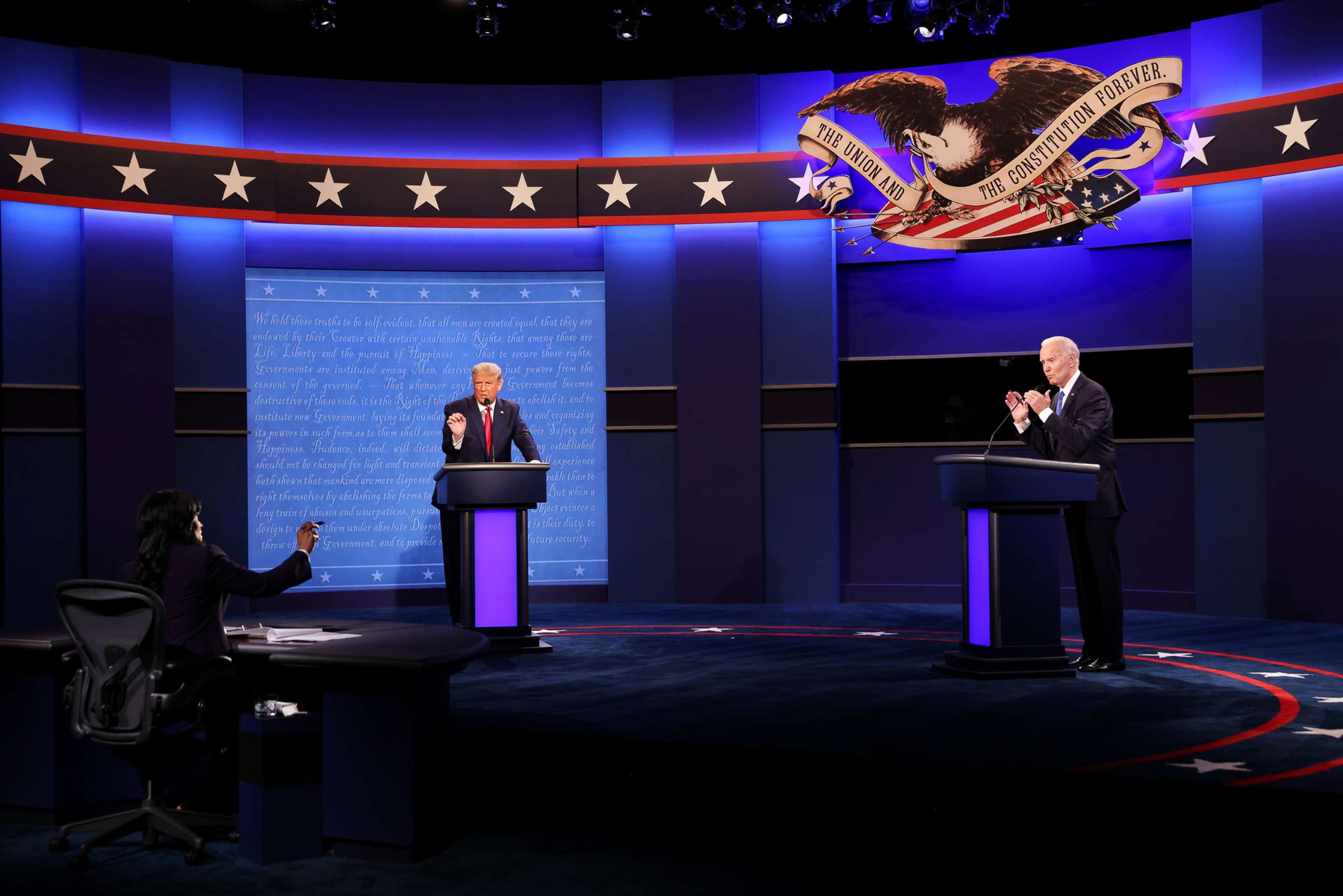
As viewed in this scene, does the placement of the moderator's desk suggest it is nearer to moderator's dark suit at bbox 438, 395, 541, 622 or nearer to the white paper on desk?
the white paper on desk

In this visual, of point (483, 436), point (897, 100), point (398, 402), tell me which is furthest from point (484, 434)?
point (897, 100)

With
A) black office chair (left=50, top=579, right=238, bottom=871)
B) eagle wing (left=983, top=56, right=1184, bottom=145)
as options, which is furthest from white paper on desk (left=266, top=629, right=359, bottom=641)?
eagle wing (left=983, top=56, right=1184, bottom=145)

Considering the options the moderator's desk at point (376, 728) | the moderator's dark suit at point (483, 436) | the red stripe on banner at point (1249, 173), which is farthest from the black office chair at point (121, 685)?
the red stripe on banner at point (1249, 173)

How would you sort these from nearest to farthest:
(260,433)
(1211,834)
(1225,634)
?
(1211,834)
(1225,634)
(260,433)

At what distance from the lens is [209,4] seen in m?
8.09

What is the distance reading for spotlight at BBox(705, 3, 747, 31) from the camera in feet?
24.9

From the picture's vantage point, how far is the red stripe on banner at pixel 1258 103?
739 cm

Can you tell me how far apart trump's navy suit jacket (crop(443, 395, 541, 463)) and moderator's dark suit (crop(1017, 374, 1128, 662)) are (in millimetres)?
3053

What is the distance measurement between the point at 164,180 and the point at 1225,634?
305 inches

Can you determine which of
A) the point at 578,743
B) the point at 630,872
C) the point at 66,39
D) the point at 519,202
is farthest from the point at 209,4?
the point at 630,872

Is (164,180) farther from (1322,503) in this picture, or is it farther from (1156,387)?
(1322,503)

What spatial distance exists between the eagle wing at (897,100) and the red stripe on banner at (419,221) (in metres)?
2.16

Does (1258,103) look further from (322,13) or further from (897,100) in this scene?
(322,13)

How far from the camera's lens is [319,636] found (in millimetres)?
4020
